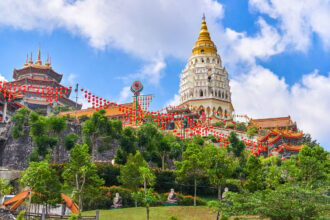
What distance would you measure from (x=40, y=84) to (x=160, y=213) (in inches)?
2148

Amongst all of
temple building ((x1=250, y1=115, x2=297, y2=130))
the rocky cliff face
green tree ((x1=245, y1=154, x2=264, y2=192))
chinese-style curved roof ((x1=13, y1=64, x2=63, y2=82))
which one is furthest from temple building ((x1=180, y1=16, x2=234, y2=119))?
green tree ((x1=245, y1=154, x2=264, y2=192))

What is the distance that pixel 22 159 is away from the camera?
46.2 metres

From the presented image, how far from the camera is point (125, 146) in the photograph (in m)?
43.5

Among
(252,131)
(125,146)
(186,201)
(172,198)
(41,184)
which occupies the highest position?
(252,131)

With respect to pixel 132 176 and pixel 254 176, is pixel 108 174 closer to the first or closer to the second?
pixel 132 176

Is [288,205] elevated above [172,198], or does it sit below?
below

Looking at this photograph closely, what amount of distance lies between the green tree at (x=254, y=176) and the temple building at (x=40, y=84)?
155 feet

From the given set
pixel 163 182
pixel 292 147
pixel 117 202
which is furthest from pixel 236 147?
pixel 117 202

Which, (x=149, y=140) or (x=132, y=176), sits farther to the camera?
(x=149, y=140)

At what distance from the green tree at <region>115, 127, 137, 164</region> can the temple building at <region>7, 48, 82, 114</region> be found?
3217 cm

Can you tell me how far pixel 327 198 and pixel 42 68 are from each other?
6623cm

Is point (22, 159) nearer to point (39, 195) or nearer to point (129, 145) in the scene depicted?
point (129, 145)

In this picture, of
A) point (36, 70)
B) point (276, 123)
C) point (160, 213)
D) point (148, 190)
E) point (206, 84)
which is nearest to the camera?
point (148, 190)

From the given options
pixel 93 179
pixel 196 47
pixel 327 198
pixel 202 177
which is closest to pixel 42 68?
pixel 196 47
